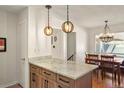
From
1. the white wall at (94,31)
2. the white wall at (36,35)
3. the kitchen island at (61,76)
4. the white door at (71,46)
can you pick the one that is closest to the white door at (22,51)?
the white wall at (36,35)

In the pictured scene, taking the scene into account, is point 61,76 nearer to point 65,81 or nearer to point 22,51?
point 65,81

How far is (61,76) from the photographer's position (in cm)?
195

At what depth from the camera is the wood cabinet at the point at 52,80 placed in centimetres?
182

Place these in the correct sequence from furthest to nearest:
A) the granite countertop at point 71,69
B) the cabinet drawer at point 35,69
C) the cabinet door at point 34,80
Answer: the cabinet door at point 34,80
the cabinet drawer at point 35,69
the granite countertop at point 71,69

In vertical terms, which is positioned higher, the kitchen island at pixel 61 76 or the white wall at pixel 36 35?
the white wall at pixel 36 35

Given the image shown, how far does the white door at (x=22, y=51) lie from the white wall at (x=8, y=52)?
18cm

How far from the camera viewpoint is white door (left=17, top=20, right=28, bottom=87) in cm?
318

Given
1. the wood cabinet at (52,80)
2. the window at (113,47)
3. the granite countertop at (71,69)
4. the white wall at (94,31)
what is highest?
the white wall at (94,31)

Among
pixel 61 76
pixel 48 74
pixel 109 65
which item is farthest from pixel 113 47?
pixel 61 76

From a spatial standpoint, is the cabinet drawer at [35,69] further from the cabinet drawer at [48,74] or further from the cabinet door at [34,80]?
the cabinet drawer at [48,74]

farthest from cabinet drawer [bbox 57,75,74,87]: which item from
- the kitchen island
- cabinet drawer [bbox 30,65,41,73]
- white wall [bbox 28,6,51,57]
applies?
white wall [bbox 28,6,51,57]

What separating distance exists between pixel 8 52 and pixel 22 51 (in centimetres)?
43

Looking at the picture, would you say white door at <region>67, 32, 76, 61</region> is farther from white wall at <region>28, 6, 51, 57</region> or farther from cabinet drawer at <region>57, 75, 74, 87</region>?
cabinet drawer at <region>57, 75, 74, 87</region>

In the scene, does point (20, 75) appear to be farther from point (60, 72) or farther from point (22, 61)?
point (60, 72)
